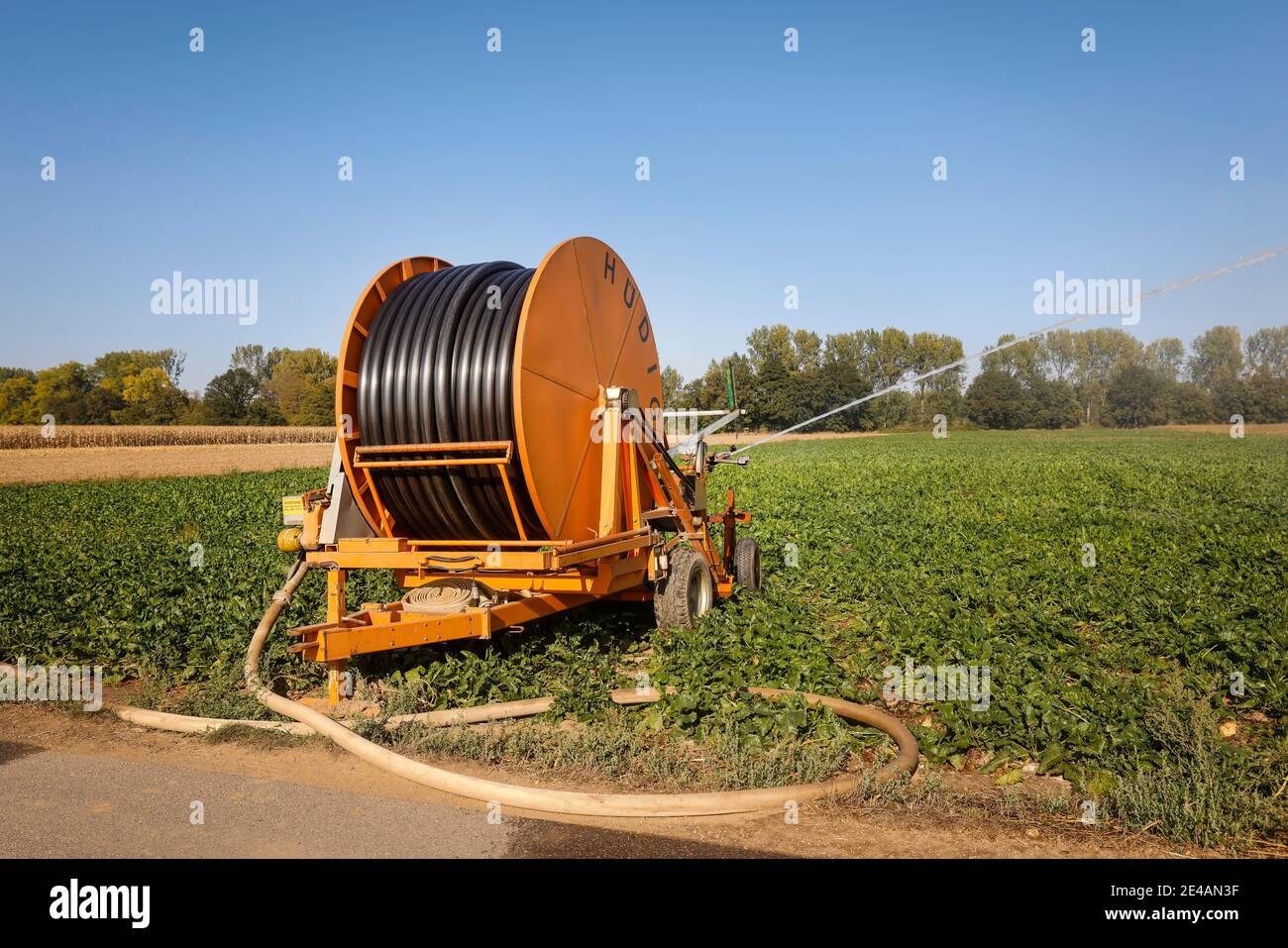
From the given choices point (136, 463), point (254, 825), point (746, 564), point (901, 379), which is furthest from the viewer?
point (901, 379)

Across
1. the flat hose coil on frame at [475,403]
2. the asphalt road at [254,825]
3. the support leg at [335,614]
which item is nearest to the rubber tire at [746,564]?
the flat hose coil on frame at [475,403]

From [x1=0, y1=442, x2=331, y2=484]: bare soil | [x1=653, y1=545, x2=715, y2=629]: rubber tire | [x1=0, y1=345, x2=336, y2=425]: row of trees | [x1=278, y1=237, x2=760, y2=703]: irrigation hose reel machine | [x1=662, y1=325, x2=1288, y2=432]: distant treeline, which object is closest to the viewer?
[x1=278, y1=237, x2=760, y2=703]: irrigation hose reel machine

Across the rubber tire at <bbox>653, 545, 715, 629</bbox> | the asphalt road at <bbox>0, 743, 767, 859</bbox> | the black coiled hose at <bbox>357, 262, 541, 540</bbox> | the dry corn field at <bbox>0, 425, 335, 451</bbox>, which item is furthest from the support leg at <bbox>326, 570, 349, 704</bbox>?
the dry corn field at <bbox>0, 425, 335, 451</bbox>

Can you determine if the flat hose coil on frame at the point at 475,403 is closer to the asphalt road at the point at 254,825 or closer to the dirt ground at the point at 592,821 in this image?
the dirt ground at the point at 592,821

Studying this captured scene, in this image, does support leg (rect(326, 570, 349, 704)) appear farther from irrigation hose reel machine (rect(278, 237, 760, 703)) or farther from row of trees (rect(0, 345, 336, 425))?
row of trees (rect(0, 345, 336, 425))

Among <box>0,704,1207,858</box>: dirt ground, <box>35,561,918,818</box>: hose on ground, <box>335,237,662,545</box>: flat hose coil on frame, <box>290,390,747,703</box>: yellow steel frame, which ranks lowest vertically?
<box>0,704,1207,858</box>: dirt ground

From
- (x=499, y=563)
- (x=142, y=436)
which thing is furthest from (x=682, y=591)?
(x=142, y=436)

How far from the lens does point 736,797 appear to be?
4738 millimetres

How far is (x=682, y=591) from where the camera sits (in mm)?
8102

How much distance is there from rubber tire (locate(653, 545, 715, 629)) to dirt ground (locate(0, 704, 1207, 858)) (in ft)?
9.01

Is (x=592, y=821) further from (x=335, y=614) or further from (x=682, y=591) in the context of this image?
(x=682, y=591)

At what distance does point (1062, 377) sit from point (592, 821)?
360 feet

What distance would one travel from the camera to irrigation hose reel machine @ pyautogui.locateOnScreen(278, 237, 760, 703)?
Result: 258 inches
